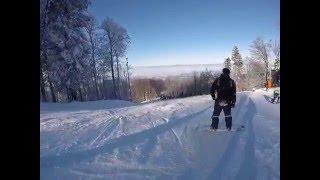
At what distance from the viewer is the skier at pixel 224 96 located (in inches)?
292

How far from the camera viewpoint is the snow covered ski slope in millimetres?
5008

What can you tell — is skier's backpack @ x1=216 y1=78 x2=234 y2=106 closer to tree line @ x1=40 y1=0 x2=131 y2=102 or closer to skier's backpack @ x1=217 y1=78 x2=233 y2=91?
skier's backpack @ x1=217 y1=78 x2=233 y2=91

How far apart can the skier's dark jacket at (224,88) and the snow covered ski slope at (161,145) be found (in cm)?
65

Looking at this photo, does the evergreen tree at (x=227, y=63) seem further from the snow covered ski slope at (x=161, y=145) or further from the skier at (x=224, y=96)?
the snow covered ski slope at (x=161, y=145)

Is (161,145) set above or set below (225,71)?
below

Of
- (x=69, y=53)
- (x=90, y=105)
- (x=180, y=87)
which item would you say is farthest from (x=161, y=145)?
(x=69, y=53)

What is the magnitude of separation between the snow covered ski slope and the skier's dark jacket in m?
0.65

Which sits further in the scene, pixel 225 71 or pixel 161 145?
pixel 225 71

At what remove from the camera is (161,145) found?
6527 mm

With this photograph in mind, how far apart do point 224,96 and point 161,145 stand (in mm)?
1934

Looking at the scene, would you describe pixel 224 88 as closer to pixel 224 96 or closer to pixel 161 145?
pixel 224 96

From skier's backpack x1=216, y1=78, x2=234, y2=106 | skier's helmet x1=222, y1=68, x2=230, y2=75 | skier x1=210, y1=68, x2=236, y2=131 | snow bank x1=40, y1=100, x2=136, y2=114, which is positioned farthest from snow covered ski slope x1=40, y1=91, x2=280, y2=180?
skier's helmet x1=222, y1=68, x2=230, y2=75
